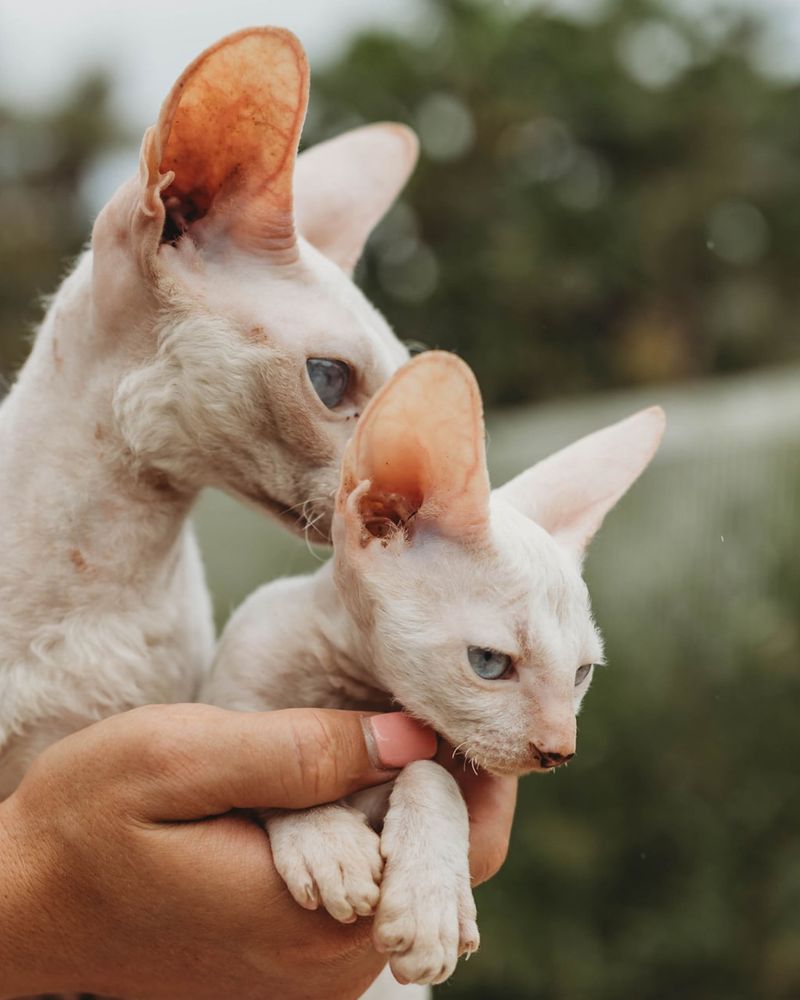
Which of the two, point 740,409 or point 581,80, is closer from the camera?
point 740,409

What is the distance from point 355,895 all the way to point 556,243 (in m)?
10.2

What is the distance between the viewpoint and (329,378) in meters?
2.14

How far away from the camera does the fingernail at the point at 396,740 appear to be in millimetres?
2088

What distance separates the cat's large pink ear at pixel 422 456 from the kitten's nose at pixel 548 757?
33cm

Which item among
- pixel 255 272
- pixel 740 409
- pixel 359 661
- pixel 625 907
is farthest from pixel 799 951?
pixel 255 272

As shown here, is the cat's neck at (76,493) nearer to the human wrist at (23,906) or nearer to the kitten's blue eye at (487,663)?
the human wrist at (23,906)

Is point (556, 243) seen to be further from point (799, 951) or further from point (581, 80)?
point (799, 951)

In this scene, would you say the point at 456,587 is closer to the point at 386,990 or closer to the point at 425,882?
the point at 425,882

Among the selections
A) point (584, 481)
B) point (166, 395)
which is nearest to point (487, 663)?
point (584, 481)

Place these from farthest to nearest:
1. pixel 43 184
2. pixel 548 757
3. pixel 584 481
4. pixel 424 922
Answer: pixel 43 184 < pixel 584 481 < pixel 548 757 < pixel 424 922

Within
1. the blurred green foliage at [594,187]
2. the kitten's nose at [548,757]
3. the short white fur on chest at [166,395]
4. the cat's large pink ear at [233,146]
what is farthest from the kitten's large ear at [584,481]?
the blurred green foliage at [594,187]

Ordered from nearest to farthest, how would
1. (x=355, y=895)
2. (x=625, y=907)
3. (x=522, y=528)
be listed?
(x=355, y=895), (x=522, y=528), (x=625, y=907)

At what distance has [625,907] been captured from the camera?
6469mm

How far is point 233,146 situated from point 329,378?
391 millimetres
